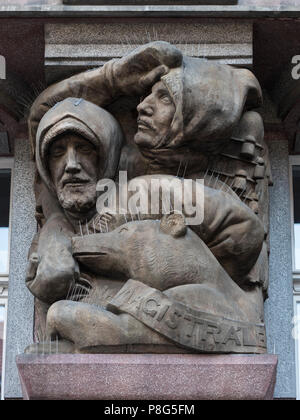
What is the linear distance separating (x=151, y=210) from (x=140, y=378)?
71cm

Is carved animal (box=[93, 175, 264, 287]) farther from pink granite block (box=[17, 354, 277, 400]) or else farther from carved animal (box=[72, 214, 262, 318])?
pink granite block (box=[17, 354, 277, 400])

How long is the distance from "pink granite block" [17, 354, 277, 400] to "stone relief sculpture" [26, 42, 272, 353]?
7 cm

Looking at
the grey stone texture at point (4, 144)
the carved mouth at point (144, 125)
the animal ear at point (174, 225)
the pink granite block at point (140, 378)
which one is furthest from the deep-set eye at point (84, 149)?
the pink granite block at point (140, 378)

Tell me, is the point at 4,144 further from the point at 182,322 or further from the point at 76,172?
the point at 182,322

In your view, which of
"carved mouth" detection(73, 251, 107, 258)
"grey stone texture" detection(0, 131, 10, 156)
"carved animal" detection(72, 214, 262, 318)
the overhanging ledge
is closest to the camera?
"carved animal" detection(72, 214, 262, 318)

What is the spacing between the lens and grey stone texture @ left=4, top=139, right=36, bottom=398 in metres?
6.38

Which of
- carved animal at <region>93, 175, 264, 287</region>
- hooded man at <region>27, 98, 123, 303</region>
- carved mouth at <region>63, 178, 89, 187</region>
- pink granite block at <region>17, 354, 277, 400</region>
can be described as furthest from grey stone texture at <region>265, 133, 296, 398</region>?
carved mouth at <region>63, 178, 89, 187</region>

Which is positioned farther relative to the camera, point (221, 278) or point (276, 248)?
point (276, 248)

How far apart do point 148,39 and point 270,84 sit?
62 cm

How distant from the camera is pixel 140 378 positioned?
5.82 m

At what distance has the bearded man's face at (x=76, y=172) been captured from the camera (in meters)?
6.17
